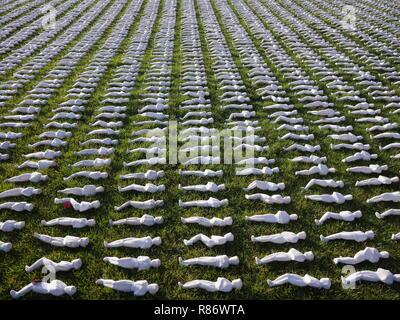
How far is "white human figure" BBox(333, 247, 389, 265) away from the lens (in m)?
3.87

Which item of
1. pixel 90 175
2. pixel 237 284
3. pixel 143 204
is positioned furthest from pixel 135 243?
pixel 90 175

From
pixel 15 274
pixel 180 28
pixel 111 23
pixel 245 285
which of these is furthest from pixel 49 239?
pixel 111 23

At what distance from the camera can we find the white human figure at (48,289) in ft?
11.6

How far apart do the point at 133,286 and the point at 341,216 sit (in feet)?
9.92

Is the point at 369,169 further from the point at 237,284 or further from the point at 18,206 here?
the point at 18,206

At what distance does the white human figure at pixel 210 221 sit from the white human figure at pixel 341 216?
127 cm

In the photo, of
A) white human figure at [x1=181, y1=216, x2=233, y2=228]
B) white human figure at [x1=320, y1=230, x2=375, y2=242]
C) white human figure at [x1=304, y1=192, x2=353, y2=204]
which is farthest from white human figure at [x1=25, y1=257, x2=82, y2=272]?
white human figure at [x1=304, y1=192, x2=353, y2=204]

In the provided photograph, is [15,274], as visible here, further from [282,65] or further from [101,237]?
[282,65]

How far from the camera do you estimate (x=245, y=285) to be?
12.1 ft

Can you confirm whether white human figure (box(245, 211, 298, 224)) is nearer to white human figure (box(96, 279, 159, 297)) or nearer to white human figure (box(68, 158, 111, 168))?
white human figure (box(96, 279, 159, 297))

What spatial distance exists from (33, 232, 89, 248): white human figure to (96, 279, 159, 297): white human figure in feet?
2.18

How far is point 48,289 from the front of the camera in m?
3.57

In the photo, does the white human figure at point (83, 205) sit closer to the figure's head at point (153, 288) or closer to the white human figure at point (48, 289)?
the white human figure at point (48, 289)

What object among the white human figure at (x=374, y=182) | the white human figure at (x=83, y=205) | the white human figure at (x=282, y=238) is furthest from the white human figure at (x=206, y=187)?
the white human figure at (x=374, y=182)
